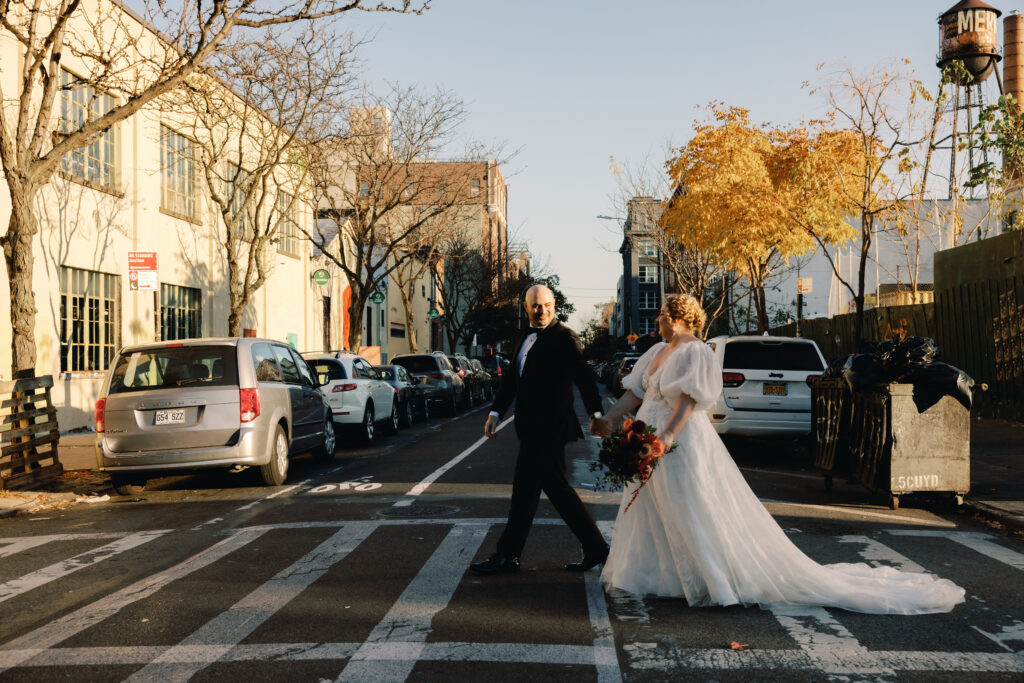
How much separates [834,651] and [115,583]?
4.47 meters

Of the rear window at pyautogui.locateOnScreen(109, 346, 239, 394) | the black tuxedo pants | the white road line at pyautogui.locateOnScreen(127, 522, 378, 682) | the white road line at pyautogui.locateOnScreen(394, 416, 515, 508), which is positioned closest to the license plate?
the rear window at pyautogui.locateOnScreen(109, 346, 239, 394)

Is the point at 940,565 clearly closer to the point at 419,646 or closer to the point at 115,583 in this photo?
the point at 419,646

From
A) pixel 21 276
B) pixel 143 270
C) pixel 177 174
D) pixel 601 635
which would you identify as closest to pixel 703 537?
pixel 601 635

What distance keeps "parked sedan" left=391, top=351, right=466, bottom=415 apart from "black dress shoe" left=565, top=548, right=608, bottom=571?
59.0 feet

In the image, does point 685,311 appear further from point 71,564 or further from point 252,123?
point 252,123

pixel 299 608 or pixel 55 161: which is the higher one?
pixel 55 161

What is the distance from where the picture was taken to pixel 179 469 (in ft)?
35.1

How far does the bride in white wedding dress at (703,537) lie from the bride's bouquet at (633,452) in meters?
0.12

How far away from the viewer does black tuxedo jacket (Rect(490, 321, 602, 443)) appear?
20.5ft

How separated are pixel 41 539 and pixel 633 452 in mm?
5494

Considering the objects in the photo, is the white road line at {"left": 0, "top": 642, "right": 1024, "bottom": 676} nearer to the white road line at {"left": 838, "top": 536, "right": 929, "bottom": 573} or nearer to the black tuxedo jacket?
the black tuxedo jacket

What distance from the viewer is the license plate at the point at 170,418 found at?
10.6 meters

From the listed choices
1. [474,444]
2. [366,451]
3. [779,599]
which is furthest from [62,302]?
[779,599]

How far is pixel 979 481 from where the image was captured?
34.9ft
